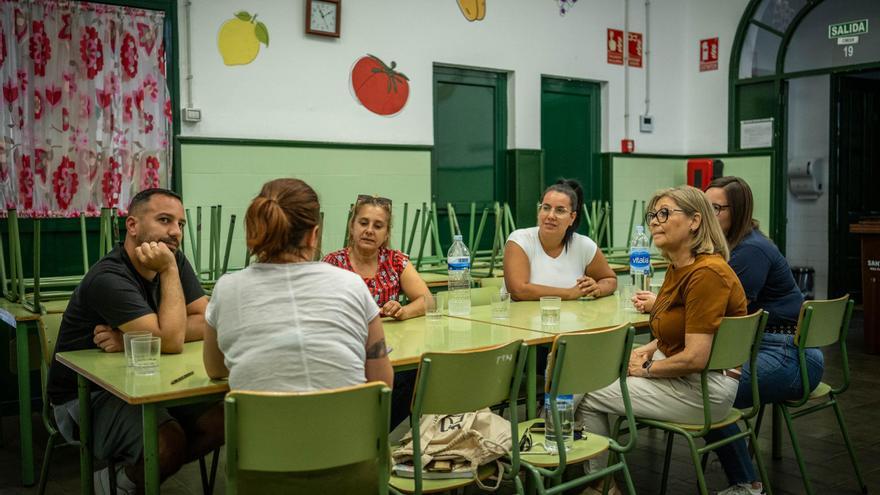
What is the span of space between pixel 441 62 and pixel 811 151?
4516mm

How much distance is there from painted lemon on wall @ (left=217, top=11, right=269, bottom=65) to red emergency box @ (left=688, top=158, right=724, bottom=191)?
464 cm

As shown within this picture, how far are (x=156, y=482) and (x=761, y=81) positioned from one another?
752 centimetres

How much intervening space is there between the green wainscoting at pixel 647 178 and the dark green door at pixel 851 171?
727 millimetres

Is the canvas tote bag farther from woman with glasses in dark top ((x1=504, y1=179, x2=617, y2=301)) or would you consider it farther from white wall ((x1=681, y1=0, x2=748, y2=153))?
white wall ((x1=681, y1=0, x2=748, y2=153))

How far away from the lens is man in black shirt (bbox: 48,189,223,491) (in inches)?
102

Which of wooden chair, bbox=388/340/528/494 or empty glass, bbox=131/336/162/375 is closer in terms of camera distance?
wooden chair, bbox=388/340/528/494

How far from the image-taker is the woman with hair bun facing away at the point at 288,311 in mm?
2064

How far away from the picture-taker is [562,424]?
271 centimetres

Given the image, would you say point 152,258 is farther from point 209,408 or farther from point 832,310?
point 832,310

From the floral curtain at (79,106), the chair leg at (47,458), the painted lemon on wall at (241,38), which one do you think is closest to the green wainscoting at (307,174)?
the floral curtain at (79,106)

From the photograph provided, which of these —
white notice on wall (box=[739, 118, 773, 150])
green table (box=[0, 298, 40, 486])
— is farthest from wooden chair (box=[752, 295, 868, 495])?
white notice on wall (box=[739, 118, 773, 150])

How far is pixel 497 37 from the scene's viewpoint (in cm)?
724

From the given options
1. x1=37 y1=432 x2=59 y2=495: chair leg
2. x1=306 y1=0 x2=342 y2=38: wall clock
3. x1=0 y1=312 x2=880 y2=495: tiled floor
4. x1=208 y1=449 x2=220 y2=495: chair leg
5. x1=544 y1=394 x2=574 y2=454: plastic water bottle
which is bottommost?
x1=0 y1=312 x2=880 y2=495: tiled floor

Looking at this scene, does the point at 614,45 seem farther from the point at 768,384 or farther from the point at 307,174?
the point at 768,384
